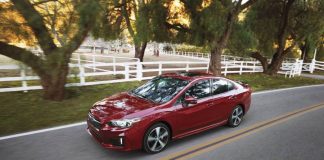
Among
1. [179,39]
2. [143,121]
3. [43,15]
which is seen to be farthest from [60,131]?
[179,39]

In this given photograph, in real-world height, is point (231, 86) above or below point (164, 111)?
above

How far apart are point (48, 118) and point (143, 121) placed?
3.67 metres

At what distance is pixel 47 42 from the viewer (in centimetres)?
795

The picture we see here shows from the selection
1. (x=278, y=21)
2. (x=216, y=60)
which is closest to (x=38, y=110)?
(x=216, y=60)

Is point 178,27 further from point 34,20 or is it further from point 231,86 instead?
point 34,20

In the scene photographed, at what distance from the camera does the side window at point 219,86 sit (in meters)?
6.68

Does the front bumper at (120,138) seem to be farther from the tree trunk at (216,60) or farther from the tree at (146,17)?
the tree trunk at (216,60)

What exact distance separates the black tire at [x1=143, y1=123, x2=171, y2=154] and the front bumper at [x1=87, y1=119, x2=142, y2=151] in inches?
7.4

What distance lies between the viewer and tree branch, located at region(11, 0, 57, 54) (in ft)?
23.7

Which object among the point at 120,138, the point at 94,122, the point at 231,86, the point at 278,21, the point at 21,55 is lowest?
Answer: the point at 120,138

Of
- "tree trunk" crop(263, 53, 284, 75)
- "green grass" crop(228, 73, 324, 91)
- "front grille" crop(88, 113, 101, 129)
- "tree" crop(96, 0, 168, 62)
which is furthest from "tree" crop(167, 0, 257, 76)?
"front grille" crop(88, 113, 101, 129)

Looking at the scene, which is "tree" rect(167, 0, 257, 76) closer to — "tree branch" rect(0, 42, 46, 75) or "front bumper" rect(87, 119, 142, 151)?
"tree branch" rect(0, 42, 46, 75)

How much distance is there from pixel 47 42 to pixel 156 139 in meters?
4.90

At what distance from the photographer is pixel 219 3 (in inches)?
570
